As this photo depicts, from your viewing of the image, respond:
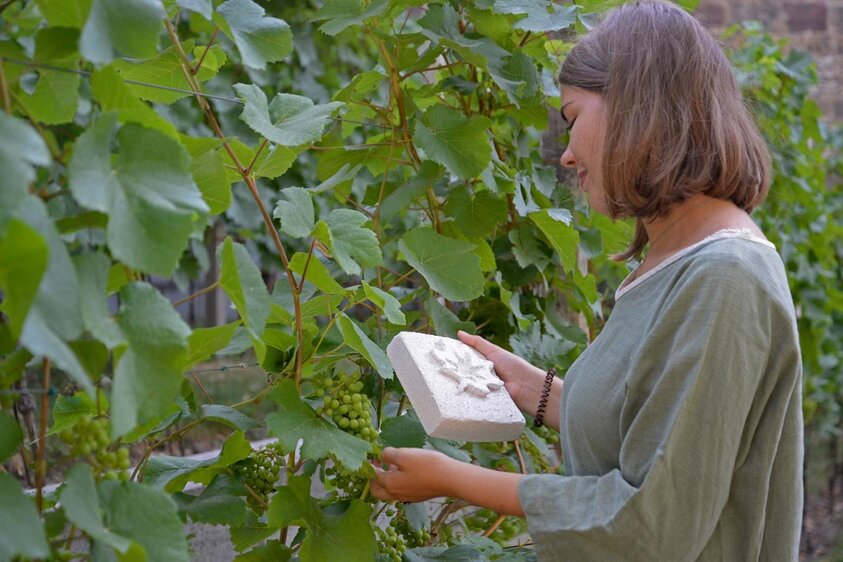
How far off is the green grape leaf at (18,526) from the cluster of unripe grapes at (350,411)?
56cm

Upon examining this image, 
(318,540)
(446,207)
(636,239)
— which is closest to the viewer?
(318,540)

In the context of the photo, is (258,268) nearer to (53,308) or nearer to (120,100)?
(120,100)

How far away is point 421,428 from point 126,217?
2.44 feet

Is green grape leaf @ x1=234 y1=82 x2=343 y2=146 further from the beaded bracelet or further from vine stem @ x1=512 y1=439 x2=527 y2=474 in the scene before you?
vine stem @ x1=512 y1=439 x2=527 y2=474

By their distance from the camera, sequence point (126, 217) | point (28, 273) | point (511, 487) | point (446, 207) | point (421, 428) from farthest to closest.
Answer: point (446, 207) < point (421, 428) < point (511, 487) < point (126, 217) < point (28, 273)

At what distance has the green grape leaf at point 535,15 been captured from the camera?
176cm

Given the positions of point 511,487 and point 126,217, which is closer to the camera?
point 126,217

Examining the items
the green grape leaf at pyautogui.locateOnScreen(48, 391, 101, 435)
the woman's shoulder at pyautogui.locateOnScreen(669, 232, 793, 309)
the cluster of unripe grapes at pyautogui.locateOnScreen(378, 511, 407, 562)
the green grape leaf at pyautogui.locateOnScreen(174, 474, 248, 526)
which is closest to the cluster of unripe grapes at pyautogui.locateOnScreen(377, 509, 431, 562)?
the cluster of unripe grapes at pyautogui.locateOnScreen(378, 511, 407, 562)

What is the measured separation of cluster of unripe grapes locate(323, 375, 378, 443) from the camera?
4.61 ft

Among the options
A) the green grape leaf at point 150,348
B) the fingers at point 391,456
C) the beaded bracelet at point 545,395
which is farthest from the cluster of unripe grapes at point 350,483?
the green grape leaf at point 150,348

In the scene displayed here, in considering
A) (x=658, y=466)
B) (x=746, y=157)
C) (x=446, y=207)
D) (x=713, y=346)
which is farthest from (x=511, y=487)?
(x=446, y=207)

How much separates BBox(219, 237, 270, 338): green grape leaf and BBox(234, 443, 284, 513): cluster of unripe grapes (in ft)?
1.30

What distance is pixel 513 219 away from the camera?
2.06 metres

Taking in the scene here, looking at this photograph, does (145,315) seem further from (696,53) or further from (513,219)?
(513,219)
